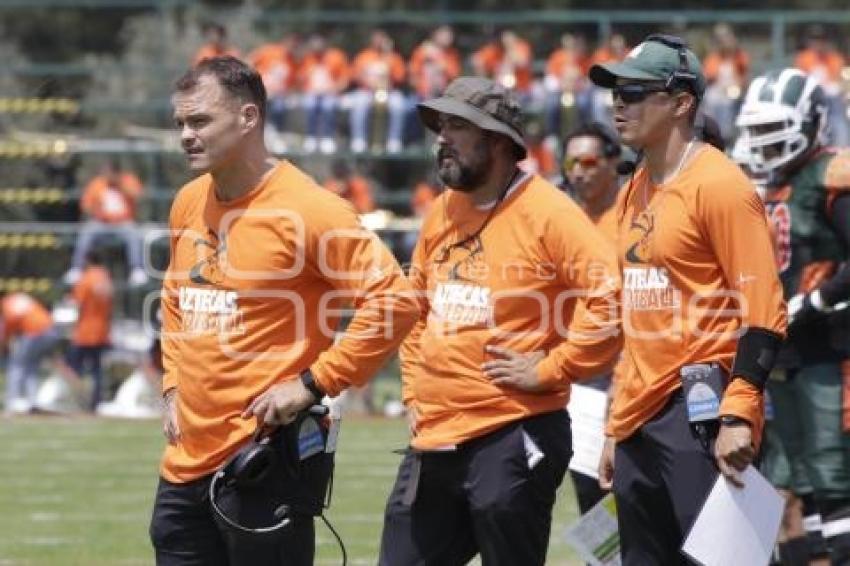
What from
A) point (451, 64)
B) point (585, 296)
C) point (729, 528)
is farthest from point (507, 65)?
point (729, 528)

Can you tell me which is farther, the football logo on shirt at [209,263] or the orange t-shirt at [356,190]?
the orange t-shirt at [356,190]

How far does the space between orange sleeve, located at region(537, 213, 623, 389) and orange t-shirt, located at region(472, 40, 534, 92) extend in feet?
64.9

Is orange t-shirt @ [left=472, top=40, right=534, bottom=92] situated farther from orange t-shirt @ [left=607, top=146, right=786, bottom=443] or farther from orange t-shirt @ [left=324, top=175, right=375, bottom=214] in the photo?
orange t-shirt @ [left=607, top=146, right=786, bottom=443]

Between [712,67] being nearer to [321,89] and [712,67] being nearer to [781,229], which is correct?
[321,89]

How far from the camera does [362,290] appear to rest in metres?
6.18

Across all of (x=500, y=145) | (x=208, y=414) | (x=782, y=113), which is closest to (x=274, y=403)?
(x=208, y=414)

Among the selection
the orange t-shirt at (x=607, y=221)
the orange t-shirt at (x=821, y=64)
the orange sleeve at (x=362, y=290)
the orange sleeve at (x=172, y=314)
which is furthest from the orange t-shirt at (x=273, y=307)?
the orange t-shirt at (x=821, y=64)

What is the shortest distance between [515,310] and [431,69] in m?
20.3

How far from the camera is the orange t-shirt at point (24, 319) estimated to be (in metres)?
23.3

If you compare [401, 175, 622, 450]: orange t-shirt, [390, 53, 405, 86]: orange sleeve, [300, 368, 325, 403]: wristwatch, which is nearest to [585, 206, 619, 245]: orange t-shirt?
[401, 175, 622, 450]: orange t-shirt

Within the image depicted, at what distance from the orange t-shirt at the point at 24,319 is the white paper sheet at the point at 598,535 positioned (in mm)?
17082

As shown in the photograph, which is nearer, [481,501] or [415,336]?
[481,501]

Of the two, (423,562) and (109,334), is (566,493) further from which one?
(109,334)

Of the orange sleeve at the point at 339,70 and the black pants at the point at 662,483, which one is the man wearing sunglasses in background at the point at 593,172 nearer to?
the black pants at the point at 662,483
